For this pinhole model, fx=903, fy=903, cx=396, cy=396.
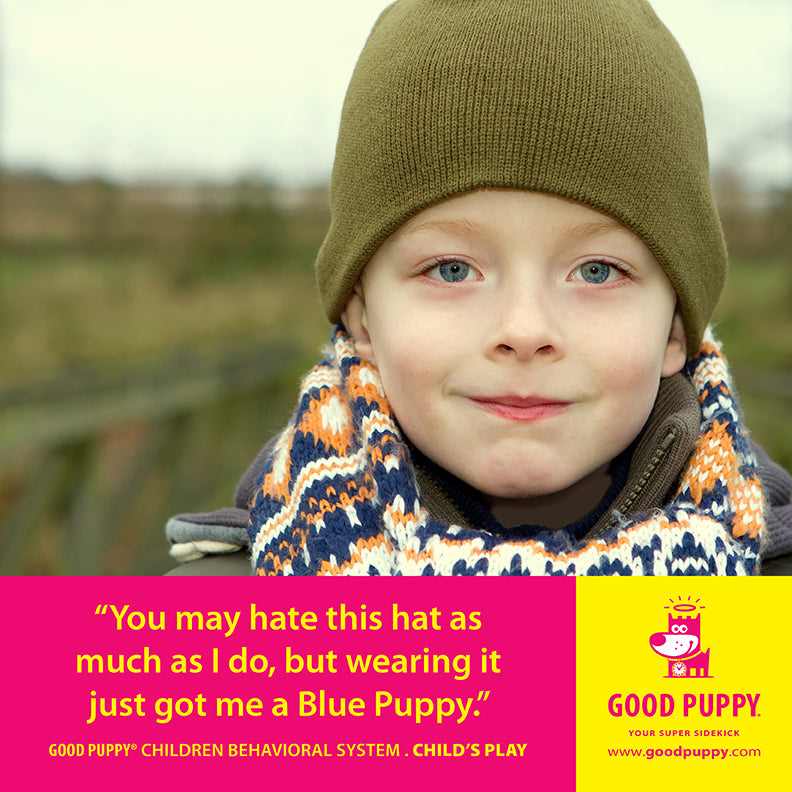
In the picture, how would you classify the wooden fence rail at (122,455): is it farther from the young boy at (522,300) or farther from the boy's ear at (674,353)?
the boy's ear at (674,353)

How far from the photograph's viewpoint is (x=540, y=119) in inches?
Result: 52.7

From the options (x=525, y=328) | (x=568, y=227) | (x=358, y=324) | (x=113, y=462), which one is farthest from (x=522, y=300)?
(x=113, y=462)

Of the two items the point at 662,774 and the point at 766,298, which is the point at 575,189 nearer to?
the point at 662,774

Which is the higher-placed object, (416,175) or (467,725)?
(416,175)

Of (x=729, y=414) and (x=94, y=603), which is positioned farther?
(x=729, y=414)

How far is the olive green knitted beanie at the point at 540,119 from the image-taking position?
52.8 inches

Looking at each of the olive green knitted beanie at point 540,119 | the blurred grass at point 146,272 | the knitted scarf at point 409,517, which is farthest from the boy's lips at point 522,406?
the blurred grass at point 146,272

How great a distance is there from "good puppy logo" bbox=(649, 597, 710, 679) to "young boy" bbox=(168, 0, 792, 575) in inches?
4.1

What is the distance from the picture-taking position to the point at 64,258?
938cm

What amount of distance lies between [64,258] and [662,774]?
926 centimetres

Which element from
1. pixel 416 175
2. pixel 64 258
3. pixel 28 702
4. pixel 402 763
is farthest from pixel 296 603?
pixel 64 258

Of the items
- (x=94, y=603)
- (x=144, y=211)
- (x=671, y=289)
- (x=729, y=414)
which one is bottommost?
(x=94, y=603)

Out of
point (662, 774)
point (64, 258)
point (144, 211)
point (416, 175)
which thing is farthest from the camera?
point (144, 211)

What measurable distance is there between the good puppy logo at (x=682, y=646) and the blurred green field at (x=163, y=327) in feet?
7.86
